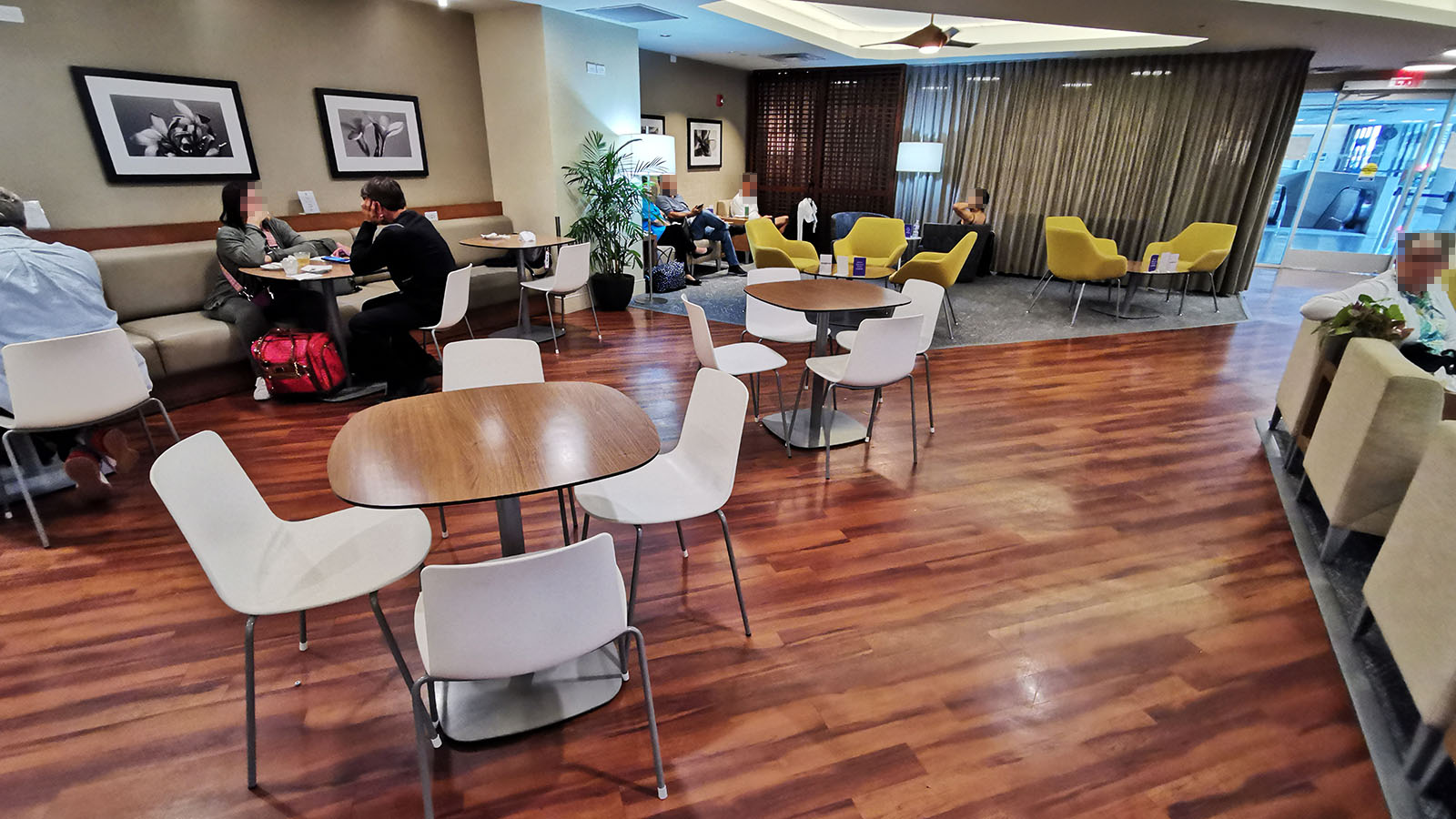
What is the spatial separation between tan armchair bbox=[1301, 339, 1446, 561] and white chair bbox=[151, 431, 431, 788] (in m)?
3.21

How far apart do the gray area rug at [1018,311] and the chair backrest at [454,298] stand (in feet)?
6.55

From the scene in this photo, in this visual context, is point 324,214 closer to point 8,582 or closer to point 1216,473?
point 8,582

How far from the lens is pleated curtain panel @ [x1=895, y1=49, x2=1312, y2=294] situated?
7094 millimetres

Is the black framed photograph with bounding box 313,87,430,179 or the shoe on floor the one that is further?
the black framed photograph with bounding box 313,87,430,179

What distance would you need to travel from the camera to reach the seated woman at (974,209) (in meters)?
7.71

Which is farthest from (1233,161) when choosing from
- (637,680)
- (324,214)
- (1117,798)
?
(324,214)

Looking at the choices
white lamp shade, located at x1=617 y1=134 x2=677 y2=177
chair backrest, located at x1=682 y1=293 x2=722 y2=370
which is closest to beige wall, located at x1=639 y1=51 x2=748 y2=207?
white lamp shade, located at x1=617 y1=134 x2=677 y2=177

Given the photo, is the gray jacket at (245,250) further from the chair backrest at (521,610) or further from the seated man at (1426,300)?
the seated man at (1426,300)

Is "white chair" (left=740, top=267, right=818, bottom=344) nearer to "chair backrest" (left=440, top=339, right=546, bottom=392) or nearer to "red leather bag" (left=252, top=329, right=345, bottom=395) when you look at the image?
"chair backrest" (left=440, top=339, right=546, bottom=392)

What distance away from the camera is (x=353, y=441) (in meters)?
1.76

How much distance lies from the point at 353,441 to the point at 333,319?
2.80m

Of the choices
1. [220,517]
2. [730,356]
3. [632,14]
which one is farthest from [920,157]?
[220,517]

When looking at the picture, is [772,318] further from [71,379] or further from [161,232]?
[161,232]

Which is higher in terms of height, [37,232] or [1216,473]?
[37,232]
